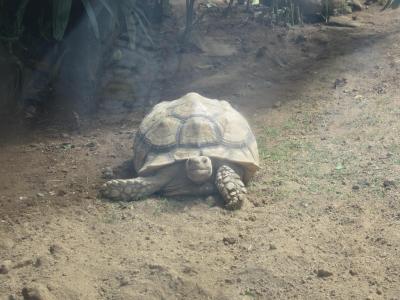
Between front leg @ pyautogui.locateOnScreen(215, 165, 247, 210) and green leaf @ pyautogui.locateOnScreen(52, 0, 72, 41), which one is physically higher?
green leaf @ pyautogui.locateOnScreen(52, 0, 72, 41)

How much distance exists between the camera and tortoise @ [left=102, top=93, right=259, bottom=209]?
4.59 metres

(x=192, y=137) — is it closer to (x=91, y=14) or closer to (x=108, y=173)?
(x=108, y=173)

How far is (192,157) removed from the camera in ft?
15.1

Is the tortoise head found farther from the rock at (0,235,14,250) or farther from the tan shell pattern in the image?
the rock at (0,235,14,250)

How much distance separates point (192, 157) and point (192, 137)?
189 millimetres

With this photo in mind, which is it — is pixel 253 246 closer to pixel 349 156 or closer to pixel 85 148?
pixel 349 156

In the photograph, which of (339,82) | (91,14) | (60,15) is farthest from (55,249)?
(339,82)

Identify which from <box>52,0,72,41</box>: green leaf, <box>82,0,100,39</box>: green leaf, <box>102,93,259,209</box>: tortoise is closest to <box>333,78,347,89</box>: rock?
<box>102,93,259,209</box>: tortoise

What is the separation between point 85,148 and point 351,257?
268cm

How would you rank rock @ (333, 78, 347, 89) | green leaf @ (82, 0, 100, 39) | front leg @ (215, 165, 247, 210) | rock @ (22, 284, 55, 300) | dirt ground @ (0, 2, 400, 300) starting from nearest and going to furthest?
rock @ (22, 284, 55, 300) < dirt ground @ (0, 2, 400, 300) < front leg @ (215, 165, 247, 210) < green leaf @ (82, 0, 100, 39) < rock @ (333, 78, 347, 89)

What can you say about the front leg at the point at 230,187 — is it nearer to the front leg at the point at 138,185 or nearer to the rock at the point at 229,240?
the front leg at the point at 138,185

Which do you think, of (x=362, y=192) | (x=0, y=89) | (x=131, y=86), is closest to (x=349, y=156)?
(x=362, y=192)

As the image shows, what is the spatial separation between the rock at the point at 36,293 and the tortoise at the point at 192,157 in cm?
127

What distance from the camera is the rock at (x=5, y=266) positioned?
12.0ft
